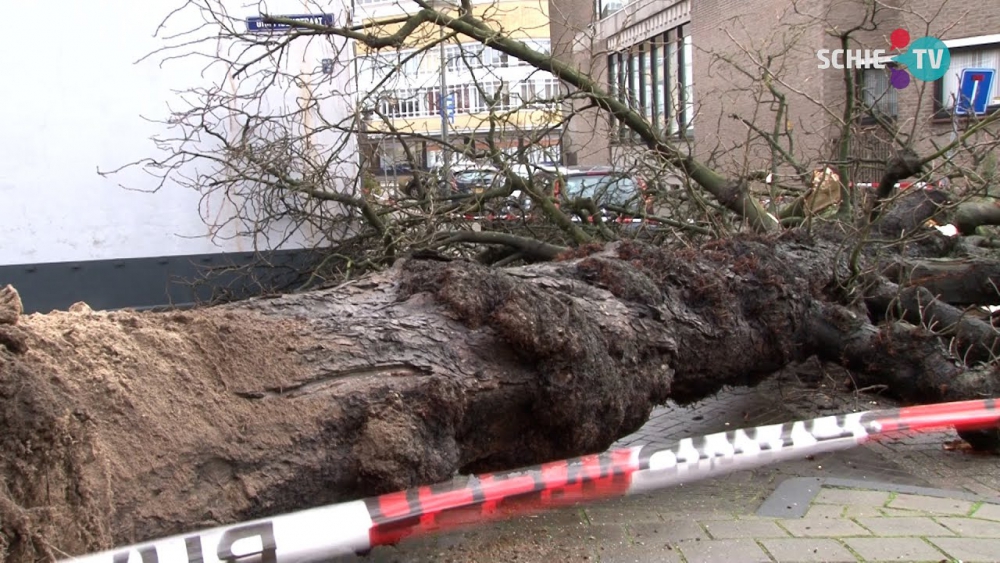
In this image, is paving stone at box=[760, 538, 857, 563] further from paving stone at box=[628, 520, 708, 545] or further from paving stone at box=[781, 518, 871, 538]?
paving stone at box=[628, 520, 708, 545]

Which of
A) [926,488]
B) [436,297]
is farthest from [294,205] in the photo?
[926,488]

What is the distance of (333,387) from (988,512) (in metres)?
3.23

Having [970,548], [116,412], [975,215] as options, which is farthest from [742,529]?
[975,215]

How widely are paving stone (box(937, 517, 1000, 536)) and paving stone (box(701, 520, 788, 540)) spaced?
2.60 ft

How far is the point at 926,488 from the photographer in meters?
4.17

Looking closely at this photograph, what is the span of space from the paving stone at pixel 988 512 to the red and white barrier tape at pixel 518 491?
543 mm

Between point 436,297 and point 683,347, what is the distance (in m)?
1.44

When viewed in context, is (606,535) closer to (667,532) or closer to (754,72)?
(667,532)

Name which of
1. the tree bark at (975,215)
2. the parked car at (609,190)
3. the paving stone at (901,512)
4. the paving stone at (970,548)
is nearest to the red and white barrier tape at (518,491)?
the paving stone at (901,512)

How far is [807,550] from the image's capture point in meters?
3.37

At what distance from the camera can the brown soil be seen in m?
2.05

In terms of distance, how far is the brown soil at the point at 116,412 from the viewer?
2051mm

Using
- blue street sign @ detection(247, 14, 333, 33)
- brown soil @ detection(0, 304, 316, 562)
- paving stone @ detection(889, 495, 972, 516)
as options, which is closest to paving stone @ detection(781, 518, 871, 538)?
paving stone @ detection(889, 495, 972, 516)

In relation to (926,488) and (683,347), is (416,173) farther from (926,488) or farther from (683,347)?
(926,488)
